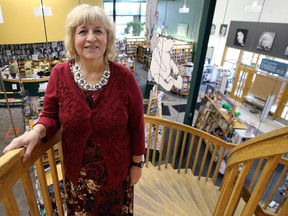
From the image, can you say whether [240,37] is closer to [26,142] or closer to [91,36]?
[91,36]

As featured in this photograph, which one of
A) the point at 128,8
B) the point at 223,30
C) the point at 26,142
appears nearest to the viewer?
the point at 26,142

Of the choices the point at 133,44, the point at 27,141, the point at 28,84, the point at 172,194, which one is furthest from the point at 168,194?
the point at 133,44

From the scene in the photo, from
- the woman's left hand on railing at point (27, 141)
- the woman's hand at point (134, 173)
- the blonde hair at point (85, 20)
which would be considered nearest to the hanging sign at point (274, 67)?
the woman's hand at point (134, 173)

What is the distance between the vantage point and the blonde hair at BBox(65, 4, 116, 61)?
1000 mm

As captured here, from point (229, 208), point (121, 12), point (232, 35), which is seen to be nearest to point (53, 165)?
point (229, 208)

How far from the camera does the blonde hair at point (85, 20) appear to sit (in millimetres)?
1000

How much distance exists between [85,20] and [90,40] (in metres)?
0.10

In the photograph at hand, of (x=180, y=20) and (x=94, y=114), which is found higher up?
(x=180, y=20)

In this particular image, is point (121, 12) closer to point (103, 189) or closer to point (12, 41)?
point (12, 41)

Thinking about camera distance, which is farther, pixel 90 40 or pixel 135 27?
pixel 135 27

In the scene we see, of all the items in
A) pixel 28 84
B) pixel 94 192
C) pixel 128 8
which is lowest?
pixel 28 84

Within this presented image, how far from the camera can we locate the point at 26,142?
0.91 m

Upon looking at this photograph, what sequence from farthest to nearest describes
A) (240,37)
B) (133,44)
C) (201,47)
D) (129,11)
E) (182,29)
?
(129,11)
(133,44)
(182,29)
(240,37)
(201,47)

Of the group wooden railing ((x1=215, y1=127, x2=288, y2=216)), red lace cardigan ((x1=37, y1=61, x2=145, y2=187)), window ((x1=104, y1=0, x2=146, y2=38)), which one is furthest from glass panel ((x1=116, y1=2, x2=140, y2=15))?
wooden railing ((x1=215, y1=127, x2=288, y2=216))
